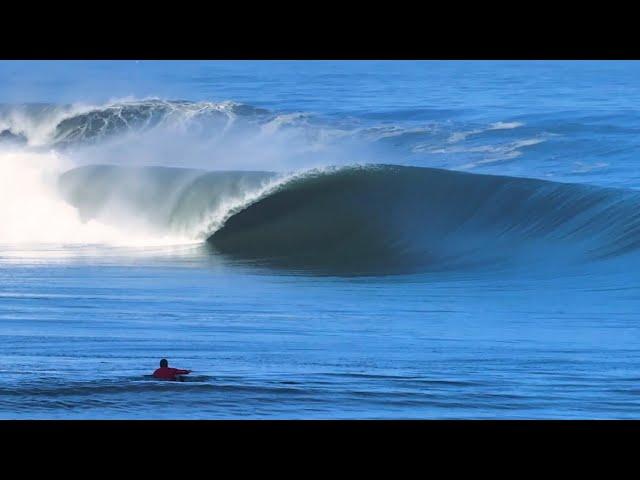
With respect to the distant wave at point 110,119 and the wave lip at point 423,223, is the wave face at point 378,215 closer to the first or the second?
the wave lip at point 423,223

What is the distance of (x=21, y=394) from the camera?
9.93 metres

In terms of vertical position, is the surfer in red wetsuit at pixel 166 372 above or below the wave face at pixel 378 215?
below

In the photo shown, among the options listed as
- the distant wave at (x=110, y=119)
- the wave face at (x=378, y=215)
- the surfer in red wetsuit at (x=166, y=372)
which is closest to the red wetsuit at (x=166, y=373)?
the surfer in red wetsuit at (x=166, y=372)

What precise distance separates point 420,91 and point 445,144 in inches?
569

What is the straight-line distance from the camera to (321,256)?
19109 millimetres

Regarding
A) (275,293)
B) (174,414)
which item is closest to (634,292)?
(275,293)

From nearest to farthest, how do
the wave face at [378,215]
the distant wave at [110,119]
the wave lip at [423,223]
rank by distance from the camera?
the wave lip at [423,223] < the wave face at [378,215] < the distant wave at [110,119]

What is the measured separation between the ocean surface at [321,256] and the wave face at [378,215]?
5 centimetres

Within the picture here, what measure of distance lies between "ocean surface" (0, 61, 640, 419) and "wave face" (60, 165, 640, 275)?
0.17ft

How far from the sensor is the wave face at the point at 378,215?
61.2ft

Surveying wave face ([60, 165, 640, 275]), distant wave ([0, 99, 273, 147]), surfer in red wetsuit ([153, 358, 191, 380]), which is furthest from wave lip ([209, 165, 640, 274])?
distant wave ([0, 99, 273, 147])

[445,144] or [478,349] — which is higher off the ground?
[445,144]

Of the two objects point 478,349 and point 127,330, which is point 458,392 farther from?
point 127,330

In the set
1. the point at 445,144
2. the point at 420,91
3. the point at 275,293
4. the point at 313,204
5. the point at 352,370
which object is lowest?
the point at 352,370
